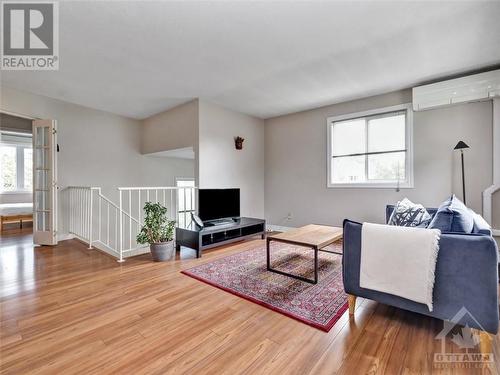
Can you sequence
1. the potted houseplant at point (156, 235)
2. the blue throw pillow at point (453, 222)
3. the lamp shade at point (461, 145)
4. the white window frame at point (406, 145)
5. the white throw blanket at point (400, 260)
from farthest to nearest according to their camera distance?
the white window frame at point (406, 145) < the potted houseplant at point (156, 235) < the lamp shade at point (461, 145) < the blue throw pillow at point (453, 222) < the white throw blanket at point (400, 260)

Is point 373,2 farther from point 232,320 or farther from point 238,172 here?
point 238,172

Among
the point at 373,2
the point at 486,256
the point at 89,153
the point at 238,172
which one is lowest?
the point at 486,256

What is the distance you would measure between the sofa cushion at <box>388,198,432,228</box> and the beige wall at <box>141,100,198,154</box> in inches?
130

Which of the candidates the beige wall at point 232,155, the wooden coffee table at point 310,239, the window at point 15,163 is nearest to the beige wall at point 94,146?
the beige wall at point 232,155

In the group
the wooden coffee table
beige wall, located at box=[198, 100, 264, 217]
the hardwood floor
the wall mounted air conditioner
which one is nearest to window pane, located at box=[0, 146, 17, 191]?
the hardwood floor

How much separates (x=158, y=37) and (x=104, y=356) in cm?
277

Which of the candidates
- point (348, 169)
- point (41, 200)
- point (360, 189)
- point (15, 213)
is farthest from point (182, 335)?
point (15, 213)

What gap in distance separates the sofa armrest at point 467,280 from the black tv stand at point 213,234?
2567 mm

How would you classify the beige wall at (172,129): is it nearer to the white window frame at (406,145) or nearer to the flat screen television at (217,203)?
the flat screen television at (217,203)

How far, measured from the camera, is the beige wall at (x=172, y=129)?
435 centimetres

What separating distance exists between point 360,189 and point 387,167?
1.87 ft

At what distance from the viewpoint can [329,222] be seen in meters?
4.61

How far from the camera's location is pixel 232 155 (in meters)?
4.82

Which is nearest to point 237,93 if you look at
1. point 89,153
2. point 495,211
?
point 89,153
